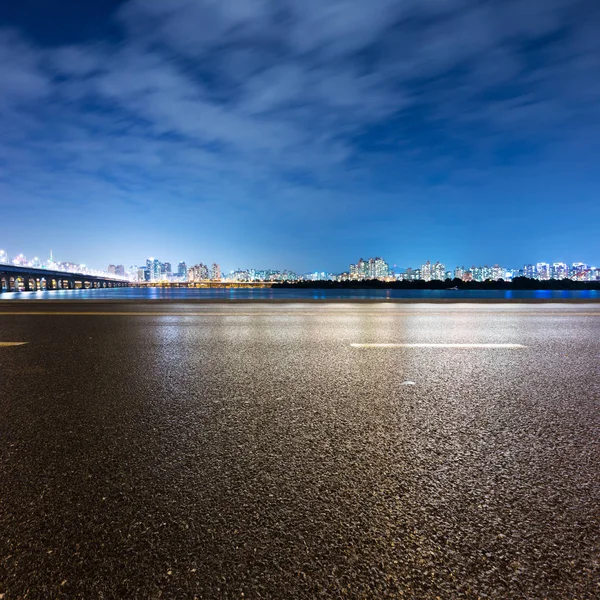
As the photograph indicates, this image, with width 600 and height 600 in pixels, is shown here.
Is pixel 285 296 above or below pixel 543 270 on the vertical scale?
below

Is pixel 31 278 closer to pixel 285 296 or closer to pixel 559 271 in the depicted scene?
pixel 285 296

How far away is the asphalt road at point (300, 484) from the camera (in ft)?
3.83

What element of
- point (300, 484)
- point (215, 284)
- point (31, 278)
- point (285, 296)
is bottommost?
point (285, 296)

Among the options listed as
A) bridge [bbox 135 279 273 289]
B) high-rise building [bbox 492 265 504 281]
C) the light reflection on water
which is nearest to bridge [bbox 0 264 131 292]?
the light reflection on water

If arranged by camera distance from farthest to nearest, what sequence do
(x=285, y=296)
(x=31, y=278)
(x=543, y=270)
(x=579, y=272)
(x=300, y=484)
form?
Answer: (x=543, y=270), (x=579, y=272), (x=31, y=278), (x=285, y=296), (x=300, y=484)

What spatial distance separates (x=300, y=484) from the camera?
5.49ft

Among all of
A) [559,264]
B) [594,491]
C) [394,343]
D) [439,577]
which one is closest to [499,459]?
[594,491]

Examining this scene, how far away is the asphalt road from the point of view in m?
1.17

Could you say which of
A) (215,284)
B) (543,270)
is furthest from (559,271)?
(215,284)

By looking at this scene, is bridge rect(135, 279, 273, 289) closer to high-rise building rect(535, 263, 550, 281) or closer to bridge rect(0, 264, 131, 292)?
bridge rect(0, 264, 131, 292)

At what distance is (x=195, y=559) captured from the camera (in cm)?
124

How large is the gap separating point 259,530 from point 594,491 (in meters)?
1.38

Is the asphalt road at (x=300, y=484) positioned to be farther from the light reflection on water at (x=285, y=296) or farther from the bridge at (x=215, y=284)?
the bridge at (x=215, y=284)

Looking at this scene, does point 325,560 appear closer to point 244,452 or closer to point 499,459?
point 244,452
